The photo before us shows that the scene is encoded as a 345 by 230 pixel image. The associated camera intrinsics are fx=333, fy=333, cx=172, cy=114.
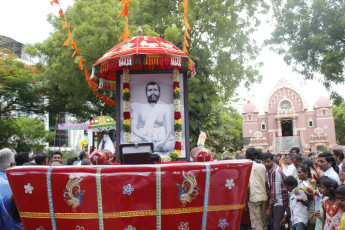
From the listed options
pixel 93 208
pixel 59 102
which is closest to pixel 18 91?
pixel 59 102

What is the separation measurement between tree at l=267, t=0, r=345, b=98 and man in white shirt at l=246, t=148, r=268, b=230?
9.31 metres

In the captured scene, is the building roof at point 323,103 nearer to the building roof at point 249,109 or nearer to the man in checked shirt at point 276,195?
the building roof at point 249,109

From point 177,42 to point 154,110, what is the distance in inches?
350

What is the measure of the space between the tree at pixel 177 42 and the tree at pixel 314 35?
1.26 meters

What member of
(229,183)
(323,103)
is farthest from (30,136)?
(323,103)

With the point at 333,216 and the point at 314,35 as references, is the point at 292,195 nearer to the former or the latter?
the point at 333,216

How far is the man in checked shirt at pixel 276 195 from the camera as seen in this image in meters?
6.08

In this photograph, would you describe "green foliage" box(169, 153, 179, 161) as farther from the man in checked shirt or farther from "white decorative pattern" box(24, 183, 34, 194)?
"white decorative pattern" box(24, 183, 34, 194)

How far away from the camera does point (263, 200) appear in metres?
6.33

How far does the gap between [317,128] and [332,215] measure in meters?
38.1

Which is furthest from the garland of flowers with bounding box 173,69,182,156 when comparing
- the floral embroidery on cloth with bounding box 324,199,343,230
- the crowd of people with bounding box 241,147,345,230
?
the floral embroidery on cloth with bounding box 324,199,343,230

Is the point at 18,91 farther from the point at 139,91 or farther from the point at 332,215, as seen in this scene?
the point at 332,215

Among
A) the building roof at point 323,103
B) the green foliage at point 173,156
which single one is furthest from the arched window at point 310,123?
the green foliage at point 173,156

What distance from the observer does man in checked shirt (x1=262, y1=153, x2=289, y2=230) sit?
6.08 meters
